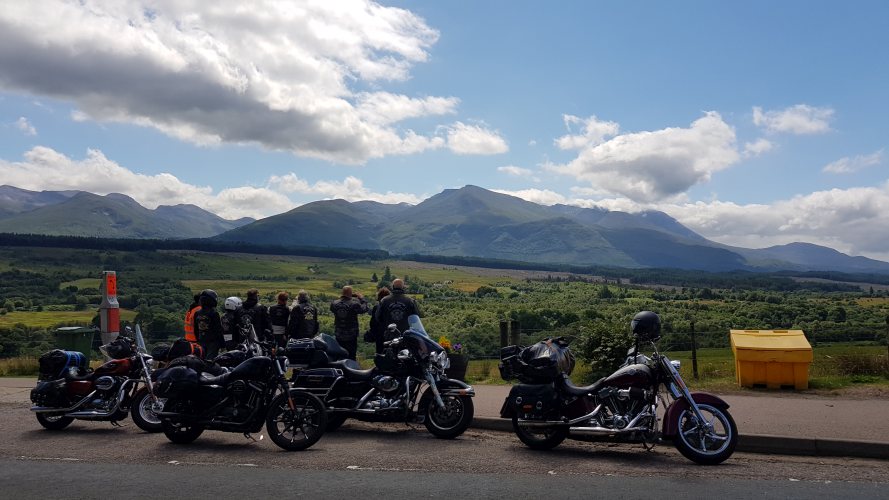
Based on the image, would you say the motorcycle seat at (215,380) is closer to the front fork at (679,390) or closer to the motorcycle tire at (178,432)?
the motorcycle tire at (178,432)

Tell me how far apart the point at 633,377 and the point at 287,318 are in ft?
23.9

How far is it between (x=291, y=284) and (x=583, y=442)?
12606 centimetres

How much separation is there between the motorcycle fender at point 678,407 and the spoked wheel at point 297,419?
13.2 feet

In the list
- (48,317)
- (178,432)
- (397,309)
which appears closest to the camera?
(178,432)

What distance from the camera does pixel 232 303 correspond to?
11.3 m

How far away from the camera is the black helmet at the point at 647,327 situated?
333 inches

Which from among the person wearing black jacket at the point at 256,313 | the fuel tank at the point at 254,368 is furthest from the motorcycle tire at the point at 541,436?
the person wearing black jacket at the point at 256,313

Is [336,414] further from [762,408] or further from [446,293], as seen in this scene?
[446,293]

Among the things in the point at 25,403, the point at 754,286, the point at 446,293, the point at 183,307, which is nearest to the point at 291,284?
the point at 446,293

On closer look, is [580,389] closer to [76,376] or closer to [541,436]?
[541,436]

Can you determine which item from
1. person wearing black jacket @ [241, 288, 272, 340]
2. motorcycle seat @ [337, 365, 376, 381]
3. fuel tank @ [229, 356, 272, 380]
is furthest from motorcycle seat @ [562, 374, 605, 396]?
person wearing black jacket @ [241, 288, 272, 340]

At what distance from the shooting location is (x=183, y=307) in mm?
75875

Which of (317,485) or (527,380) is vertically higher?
(527,380)

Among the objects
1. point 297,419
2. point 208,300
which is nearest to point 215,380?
point 297,419
